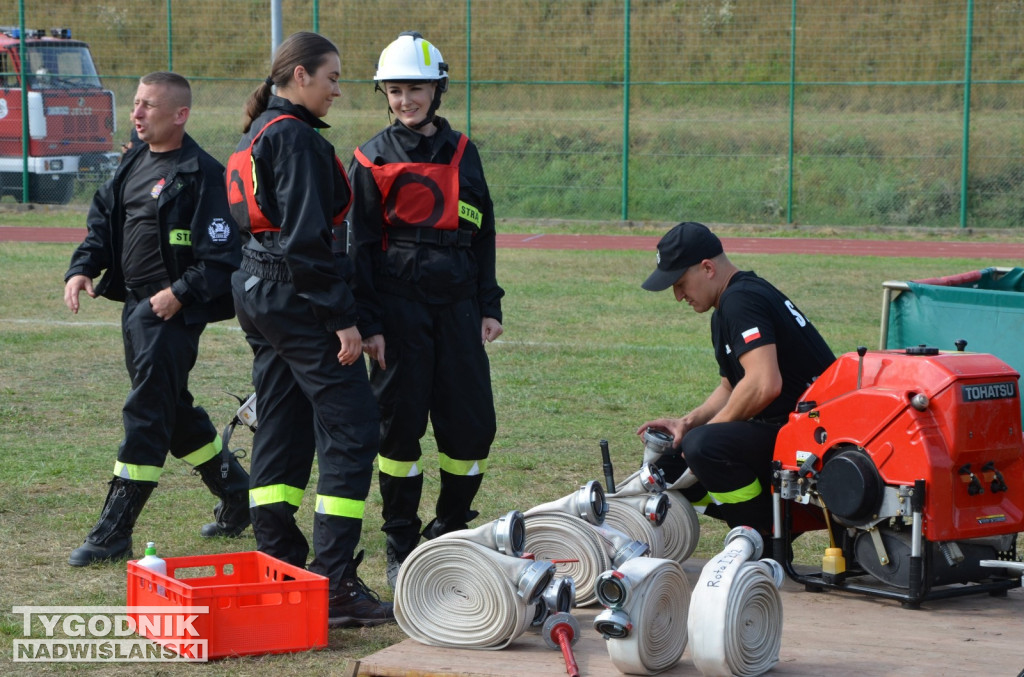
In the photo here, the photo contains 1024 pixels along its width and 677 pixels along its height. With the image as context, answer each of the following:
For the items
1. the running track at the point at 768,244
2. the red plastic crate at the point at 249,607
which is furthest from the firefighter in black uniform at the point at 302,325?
the running track at the point at 768,244

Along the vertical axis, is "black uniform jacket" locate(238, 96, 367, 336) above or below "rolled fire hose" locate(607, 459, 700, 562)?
above

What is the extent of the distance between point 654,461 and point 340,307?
1.62 m

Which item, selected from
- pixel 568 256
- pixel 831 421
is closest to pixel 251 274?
pixel 831 421

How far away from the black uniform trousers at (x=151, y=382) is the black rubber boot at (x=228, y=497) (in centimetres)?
36

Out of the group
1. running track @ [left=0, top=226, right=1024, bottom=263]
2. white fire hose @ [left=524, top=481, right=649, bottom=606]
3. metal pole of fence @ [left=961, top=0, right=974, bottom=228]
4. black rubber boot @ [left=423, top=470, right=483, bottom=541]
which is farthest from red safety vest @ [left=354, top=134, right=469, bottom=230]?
metal pole of fence @ [left=961, top=0, right=974, bottom=228]

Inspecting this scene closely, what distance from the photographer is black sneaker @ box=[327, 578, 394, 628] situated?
4.75 metres

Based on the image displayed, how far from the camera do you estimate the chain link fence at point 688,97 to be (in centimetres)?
2348

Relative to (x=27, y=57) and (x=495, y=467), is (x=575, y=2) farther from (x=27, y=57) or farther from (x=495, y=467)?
(x=495, y=467)

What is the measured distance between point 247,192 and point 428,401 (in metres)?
1.19

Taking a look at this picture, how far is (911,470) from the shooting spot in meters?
4.57

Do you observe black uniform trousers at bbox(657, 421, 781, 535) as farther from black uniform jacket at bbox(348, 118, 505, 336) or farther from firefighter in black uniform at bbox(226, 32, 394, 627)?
firefighter in black uniform at bbox(226, 32, 394, 627)

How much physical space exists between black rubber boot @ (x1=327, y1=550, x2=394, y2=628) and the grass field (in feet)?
0.23

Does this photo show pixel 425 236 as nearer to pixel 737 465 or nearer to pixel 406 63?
pixel 406 63

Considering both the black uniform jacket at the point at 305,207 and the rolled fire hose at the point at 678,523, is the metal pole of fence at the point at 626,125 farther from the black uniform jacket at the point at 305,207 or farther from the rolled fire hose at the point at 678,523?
the black uniform jacket at the point at 305,207
